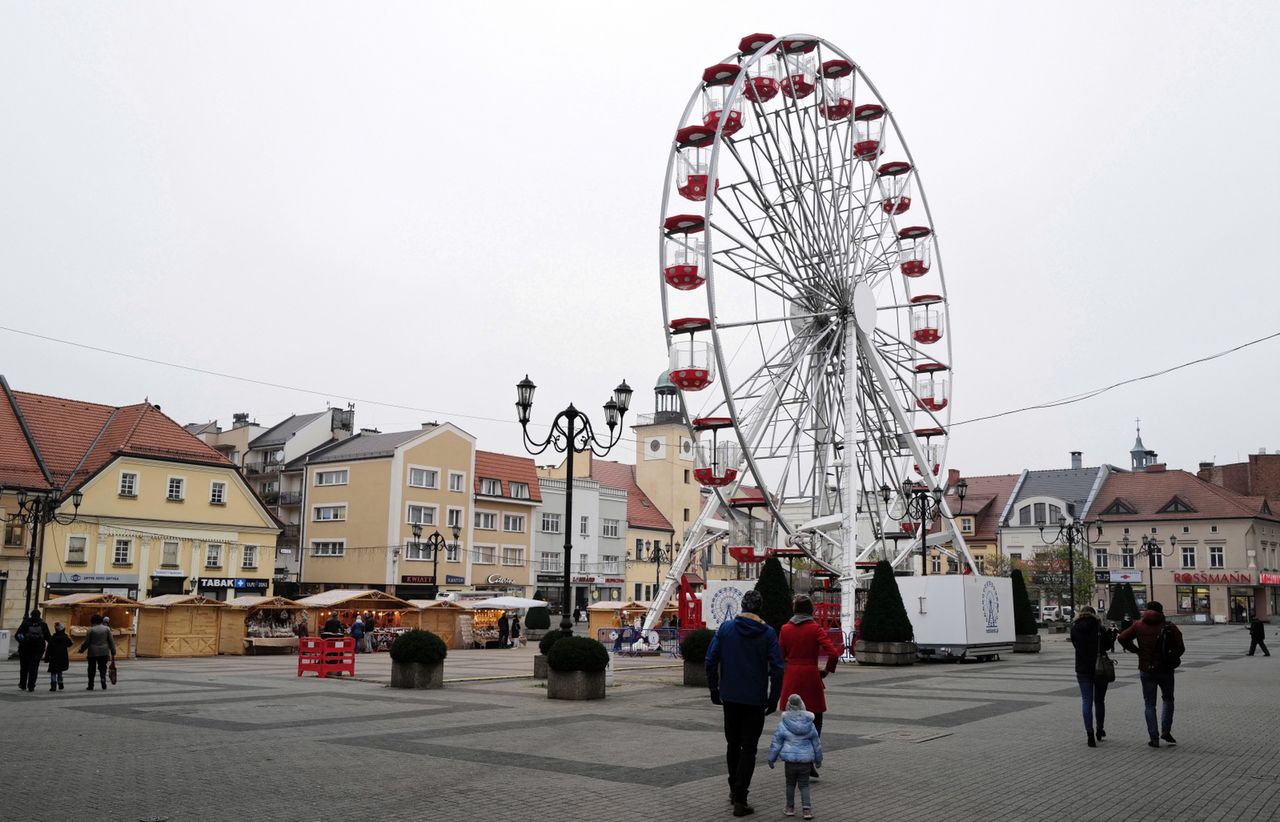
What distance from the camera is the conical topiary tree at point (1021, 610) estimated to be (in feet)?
135

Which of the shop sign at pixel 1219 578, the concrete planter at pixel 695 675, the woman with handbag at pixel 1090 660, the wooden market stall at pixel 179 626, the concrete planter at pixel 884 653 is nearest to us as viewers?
the woman with handbag at pixel 1090 660

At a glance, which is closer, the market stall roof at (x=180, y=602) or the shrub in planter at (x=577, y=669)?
the shrub in planter at (x=577, y=669)

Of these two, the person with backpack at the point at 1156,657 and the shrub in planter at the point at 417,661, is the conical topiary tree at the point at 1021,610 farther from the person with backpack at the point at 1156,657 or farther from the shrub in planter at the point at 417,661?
the person with backpack at the point at 1156,657

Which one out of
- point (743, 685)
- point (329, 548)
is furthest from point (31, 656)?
point (329, 548)

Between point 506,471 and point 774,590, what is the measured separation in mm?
44721

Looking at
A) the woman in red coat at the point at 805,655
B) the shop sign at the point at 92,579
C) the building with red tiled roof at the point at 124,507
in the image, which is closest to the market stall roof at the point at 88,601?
the building with red tiled roof at the point at 124,507

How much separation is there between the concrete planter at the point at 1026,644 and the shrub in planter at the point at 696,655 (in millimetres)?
20842

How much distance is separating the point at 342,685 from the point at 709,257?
1547 cm

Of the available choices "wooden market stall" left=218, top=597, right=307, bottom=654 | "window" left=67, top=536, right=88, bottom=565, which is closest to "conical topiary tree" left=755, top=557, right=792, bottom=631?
"wooden market stall" left=218, top=597, right=307, bottom=654

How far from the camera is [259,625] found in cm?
4084

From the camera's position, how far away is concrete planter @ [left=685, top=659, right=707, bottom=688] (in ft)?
78.8

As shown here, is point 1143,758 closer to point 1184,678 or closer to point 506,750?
point 506,750

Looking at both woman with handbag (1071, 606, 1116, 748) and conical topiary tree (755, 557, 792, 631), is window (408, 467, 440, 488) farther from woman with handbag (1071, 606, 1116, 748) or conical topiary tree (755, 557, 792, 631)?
woman with handbag (1071, 606, 1116, 748)

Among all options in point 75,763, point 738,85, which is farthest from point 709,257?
point 75,763
